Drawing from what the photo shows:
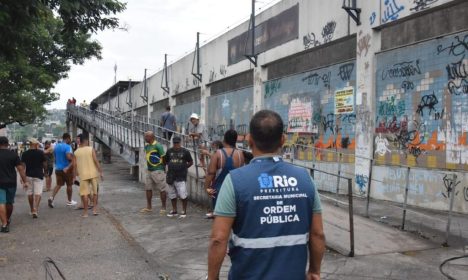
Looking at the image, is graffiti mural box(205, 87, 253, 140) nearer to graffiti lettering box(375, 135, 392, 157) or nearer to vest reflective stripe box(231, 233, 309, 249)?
graffiti lettering box(375, 135, 392, 157)

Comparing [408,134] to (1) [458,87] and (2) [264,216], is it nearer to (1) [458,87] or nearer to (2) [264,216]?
(1) [458,87]

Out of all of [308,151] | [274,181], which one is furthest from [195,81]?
[274,181]

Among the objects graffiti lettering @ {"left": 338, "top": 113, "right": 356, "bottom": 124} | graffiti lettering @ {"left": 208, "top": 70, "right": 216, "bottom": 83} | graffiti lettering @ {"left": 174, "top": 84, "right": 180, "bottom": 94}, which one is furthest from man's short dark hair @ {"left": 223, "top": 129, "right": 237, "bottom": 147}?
graffiti lettering @ {"left": 174, "top": 84, "right": 180, "bottom": 94}

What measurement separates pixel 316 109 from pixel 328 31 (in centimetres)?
229

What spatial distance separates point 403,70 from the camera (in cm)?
1120

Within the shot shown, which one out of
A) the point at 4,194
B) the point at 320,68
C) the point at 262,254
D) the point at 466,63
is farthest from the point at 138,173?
the point at 262,254

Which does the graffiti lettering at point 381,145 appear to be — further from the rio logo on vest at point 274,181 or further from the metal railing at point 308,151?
the rio logo on vest at point 274,181

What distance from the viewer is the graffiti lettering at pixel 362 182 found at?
1213 centimetres

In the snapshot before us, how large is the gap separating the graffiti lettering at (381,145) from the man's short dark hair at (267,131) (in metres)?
9.44

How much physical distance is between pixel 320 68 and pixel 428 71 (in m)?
4.19

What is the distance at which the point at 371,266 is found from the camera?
6.09 meters

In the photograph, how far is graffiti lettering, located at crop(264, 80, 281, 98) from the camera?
1676 cm

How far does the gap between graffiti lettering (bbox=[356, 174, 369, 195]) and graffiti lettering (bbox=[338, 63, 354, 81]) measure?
8.61 ft

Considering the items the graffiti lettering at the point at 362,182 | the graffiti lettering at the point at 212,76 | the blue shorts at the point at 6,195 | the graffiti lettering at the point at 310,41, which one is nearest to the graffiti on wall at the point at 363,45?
the graffiti lettering at the point at 310,41
